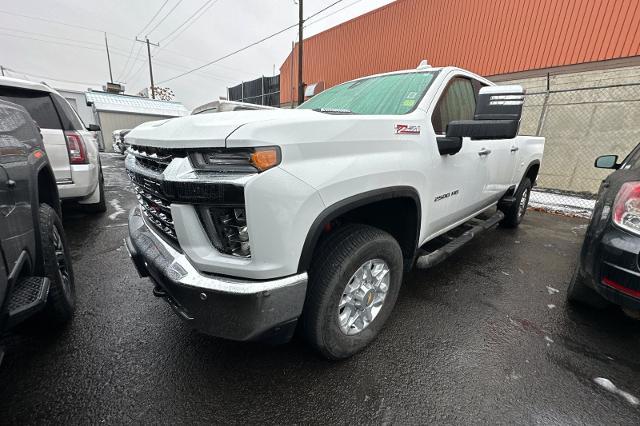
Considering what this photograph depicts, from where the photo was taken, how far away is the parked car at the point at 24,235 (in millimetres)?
1252

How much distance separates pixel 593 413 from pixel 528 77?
10.9 metres

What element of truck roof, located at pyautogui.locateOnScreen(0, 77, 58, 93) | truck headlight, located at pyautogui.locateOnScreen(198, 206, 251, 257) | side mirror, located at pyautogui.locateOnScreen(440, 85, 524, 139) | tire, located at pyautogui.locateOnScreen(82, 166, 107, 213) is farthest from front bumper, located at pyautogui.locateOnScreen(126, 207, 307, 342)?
tire, located at pyautogui.locateOnScreen(82, 166, 107, 213)

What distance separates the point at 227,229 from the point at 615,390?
7.95ft

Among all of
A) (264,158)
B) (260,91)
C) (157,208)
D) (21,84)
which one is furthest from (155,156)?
(260,91)

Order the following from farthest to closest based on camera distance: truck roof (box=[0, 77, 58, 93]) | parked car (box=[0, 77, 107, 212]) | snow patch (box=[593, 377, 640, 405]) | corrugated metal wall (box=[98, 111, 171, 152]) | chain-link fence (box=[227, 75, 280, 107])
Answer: chain-link fence (box=[227, 75, 280, 107])
corrugated metal wall (box=[98, 111, 171, 152])
parked car (box=[0, 77, 107, 212])
truck roof (box=[0, 77, 58, 93])
snow patch (box=[593, 377, 640, 405])

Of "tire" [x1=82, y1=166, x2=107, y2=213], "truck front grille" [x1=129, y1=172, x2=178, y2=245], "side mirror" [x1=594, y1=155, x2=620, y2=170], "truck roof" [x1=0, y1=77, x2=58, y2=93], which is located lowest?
"tire" [x1=82, y1=166, x2=107, y2=213]

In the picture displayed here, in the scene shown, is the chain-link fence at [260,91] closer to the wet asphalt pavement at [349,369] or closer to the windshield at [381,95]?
the windshield at [381,95]

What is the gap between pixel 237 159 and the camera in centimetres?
128

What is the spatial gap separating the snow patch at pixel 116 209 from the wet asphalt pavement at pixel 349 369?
2764 mm

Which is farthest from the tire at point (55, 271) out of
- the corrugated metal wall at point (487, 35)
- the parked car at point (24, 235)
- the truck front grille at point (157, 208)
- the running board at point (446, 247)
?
the corrugated metal wall at point (487, 35)

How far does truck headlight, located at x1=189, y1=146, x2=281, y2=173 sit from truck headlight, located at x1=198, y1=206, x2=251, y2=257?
0.17 m

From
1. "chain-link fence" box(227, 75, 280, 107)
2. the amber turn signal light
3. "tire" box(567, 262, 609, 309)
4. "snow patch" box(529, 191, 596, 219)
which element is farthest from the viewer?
"chain-link fence" box(227, 75, 280, 107)

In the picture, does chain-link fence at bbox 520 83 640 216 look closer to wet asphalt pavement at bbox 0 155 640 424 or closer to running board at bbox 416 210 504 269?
running board at bbox 416 210 504 269

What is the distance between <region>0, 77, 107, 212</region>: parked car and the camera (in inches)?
137
